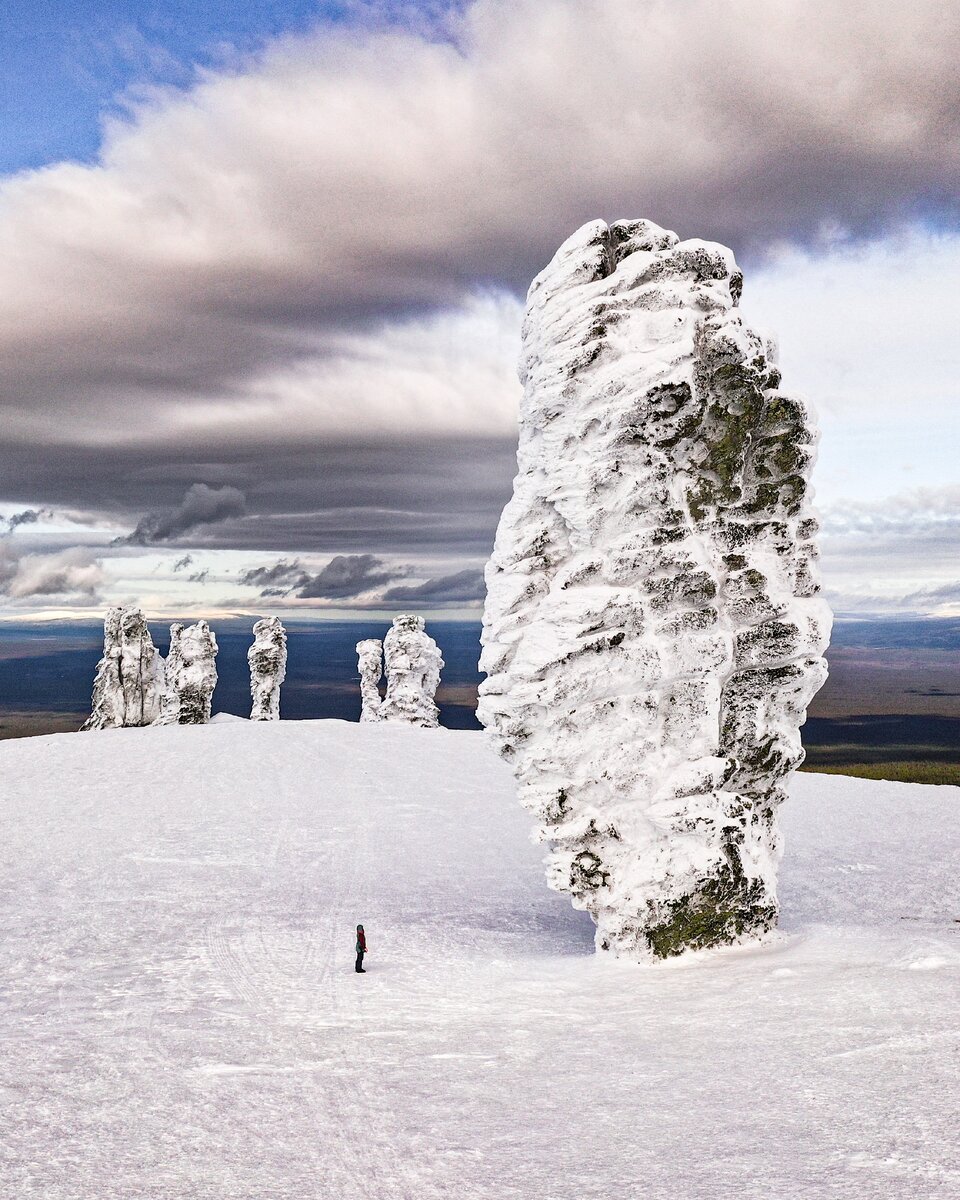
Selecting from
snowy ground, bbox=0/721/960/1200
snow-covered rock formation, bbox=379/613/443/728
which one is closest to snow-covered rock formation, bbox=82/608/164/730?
snow-covered rock formation, bbox=379/613/443/728

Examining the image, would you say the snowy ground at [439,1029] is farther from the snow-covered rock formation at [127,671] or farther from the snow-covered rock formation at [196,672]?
the snow-covered rock formation at [127,671]

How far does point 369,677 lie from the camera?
5347cm

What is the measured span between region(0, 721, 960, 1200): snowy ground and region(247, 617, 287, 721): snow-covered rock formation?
24.9m

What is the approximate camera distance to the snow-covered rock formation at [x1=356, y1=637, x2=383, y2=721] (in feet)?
175

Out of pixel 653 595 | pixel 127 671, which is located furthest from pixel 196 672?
pixel 653 595

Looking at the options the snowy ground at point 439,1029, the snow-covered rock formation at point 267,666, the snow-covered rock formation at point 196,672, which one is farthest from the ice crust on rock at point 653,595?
the snow-covered rock formation at point 267,666

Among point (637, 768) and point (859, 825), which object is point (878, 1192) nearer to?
point (637, 768)

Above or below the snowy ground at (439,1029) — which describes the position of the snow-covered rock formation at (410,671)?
above

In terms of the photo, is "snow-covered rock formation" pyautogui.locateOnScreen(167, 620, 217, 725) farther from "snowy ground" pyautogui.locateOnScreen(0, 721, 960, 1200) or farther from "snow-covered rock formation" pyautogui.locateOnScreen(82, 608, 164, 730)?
"snowy ground" pyautogui.locateOnScreen(0, 721, 960, 1200)

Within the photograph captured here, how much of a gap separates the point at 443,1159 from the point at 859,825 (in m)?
21.2

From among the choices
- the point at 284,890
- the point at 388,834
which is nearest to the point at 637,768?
the point at 284,890

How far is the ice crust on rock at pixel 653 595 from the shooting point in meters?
14.5

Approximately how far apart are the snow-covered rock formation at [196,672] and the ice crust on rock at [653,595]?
3237 centimetres

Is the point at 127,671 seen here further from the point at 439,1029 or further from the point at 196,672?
the point at 439,1029
